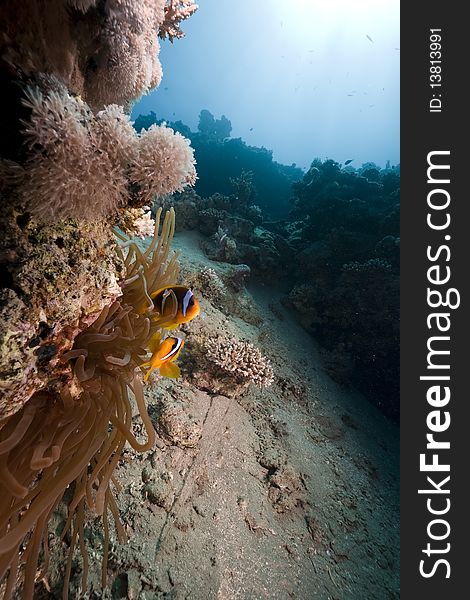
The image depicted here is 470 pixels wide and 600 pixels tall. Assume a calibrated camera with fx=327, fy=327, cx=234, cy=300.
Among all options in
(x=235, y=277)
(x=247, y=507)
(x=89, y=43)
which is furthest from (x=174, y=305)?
(x=235, y=277)

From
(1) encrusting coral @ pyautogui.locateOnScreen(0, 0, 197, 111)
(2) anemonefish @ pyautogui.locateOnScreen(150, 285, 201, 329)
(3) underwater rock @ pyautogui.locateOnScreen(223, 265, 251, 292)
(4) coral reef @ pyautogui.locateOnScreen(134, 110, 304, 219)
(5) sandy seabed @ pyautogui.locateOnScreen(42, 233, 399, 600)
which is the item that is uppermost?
(4) coral reef @ pyautogui.locateOnScreen(134, 110, 304, 219)

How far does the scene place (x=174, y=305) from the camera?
1.83 m

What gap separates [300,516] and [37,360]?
343cm

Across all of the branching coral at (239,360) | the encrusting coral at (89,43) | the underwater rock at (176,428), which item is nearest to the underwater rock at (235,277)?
the branching coral at (239,360)

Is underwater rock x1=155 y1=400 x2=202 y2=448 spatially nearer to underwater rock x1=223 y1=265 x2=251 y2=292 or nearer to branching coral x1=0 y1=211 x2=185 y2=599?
branching coral x1=0 y1=211 x2=185 y2=599

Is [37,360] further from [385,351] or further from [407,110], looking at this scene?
[385,351]

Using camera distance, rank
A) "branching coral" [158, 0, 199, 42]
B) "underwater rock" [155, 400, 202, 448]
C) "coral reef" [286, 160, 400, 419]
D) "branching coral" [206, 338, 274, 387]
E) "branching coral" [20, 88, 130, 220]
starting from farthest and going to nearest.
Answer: "coral reef" [286, 160, 400, 419]
"branching coral" [206, 338, 274, 387]
"underwater rock" [155, 400, 202, 448]
"branching coral" [158, 0, 199, 42]
"branching coral" [20, 88, 130, 220]

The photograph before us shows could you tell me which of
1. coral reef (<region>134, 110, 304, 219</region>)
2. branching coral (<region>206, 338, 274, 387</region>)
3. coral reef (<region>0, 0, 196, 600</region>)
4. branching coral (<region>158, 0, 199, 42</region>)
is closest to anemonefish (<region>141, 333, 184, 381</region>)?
coral reef (<region>0, 0, 196, 600</region>)

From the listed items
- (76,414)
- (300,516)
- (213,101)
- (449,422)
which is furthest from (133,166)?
(213,101)

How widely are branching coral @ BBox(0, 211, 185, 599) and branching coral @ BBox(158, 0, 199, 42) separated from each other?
253cm

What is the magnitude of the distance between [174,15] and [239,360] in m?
3.51

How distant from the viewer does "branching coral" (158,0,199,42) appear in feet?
9.28

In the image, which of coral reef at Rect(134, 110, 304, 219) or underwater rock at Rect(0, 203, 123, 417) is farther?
coral reef at Rect(134, 110, 304, 219)

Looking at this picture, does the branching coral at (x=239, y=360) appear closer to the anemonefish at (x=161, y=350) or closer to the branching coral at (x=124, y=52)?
the anemonefish at (x=161, y=350)
